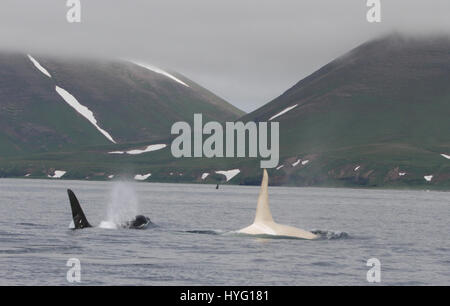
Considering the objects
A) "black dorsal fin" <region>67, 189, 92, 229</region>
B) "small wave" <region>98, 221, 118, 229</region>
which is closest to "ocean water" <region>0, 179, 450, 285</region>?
"black dorsal fin" <region>67, 189, 92, 229</region>

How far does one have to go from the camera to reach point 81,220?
6738 centimetres

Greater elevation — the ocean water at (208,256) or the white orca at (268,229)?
the white orca at (268,229)

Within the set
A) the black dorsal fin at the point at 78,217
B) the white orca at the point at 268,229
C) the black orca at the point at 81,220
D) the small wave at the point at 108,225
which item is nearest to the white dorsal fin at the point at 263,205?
the white orca at the point at 268,229

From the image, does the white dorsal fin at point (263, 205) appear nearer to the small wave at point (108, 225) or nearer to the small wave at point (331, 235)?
the small wave at point (331, 235)

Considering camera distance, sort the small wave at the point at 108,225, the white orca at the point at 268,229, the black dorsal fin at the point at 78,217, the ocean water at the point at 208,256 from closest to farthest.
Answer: the ocean water at the point at 208,256
the white orca at the point at 268,229
the black dorsal fin at the point at 78,217
the small wave at the point at 108,225

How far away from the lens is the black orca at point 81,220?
63.9m

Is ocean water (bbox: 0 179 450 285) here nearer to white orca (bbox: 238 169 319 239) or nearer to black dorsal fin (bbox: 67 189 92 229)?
black dorsal fin (bbox: 67 189 92 229)

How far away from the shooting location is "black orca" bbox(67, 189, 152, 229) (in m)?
63.9

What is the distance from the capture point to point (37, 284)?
3747 cm

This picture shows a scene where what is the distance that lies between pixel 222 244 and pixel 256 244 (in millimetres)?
2339

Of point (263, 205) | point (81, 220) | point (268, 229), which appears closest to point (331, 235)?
point (268, 229)

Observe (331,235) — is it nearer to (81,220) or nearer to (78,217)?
(81,220)
